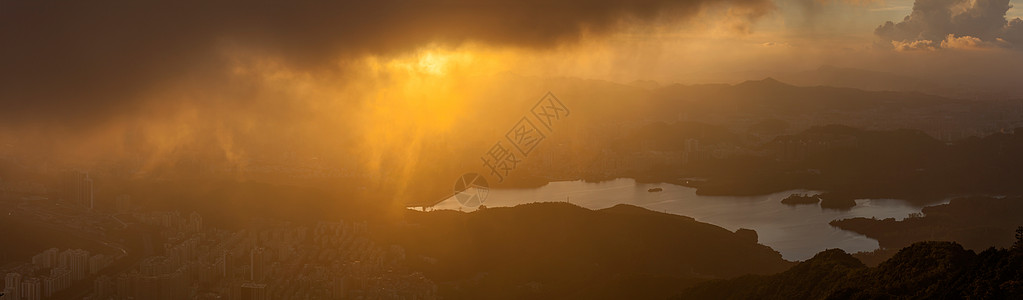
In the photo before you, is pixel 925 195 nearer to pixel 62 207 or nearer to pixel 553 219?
pixel 553 219

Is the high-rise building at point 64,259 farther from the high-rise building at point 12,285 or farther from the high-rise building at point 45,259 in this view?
the high-rise building at point 12,285

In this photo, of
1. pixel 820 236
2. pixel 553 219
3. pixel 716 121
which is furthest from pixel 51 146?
pixel 716 121

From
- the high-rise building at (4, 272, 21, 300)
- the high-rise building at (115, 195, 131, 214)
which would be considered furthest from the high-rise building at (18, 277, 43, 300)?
the high-rise building at (115, 195, 131, 214)

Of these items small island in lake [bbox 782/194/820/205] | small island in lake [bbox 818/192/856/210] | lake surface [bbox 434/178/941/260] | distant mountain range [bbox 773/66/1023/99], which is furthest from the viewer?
distant mountain range [bbox 773/66/1023/99]

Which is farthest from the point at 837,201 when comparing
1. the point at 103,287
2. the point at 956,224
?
the point at 103,287

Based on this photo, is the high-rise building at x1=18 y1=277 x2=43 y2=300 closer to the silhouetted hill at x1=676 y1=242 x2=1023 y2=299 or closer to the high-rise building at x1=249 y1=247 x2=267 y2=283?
the high-rise building at x1=249 y1=247 x2=267 y2=283

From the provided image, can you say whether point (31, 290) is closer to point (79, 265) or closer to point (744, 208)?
point (79, 265)
